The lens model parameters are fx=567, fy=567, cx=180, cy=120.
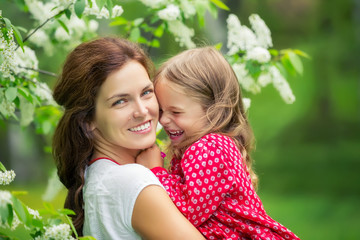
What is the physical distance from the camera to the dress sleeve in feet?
8.11

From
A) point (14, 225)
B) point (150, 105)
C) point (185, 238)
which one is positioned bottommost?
point (14, 225)

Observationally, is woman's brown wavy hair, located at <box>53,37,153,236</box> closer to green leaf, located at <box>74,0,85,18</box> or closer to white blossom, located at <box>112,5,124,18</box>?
green leaf, located at <box>74,0,85,18</box>

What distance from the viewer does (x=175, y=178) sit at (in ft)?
8.64

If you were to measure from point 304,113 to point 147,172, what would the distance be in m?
15.9

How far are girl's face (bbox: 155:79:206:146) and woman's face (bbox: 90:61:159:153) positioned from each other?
0.11 meters

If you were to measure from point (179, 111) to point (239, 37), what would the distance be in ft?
3.54

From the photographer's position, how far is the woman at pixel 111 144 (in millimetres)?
2369

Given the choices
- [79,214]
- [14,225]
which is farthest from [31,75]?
[14,225]

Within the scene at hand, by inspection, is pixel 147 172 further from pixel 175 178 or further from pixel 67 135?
pixel 67 135

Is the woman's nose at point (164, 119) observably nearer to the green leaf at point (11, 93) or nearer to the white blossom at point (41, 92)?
the green leaf at point (11, 93)

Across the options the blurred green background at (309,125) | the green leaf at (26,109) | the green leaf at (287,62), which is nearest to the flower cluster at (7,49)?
the green leaf at (26,109)

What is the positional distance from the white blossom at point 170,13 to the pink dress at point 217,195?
130cm

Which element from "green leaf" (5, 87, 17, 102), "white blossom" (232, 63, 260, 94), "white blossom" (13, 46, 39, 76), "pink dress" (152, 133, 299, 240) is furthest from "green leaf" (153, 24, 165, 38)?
"pink dress" (152, 133, 299, 240)

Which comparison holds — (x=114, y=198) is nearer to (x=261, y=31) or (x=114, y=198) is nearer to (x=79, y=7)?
(x=79, y=7)
